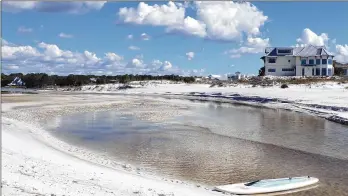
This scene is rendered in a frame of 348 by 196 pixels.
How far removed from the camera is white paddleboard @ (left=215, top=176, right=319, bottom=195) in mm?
12000

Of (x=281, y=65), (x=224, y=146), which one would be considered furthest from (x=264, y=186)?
(x=281, y=65)

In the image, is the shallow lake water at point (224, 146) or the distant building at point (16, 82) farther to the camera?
the distant building at point (16, 82)

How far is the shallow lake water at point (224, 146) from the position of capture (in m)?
14.9

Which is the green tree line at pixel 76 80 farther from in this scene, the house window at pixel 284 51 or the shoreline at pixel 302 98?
the shoreline at pixel 302 98

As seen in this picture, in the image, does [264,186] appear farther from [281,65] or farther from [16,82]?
[16,82]

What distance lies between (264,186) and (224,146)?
8185 mm

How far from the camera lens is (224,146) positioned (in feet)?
67.0

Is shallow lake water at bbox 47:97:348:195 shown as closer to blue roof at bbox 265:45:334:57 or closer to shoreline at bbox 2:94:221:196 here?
shoreline at bbox 2:94:221:196

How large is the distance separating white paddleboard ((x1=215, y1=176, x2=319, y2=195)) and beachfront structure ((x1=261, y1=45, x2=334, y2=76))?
7745 cm

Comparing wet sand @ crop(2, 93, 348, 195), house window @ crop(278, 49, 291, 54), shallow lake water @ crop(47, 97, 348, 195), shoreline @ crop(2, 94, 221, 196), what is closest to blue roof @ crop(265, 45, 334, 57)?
house window @ crop(278, 49, 291, 54)

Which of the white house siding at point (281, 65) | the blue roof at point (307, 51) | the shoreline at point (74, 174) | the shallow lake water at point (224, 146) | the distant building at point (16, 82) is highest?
the blue roof at point (307, 51)

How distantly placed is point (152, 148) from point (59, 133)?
25.4ft

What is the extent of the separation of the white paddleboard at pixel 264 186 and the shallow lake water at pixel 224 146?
0.54m

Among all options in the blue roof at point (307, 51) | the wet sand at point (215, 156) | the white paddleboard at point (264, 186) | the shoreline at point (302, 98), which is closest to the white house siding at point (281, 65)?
the blue roof at point (307, 51)
